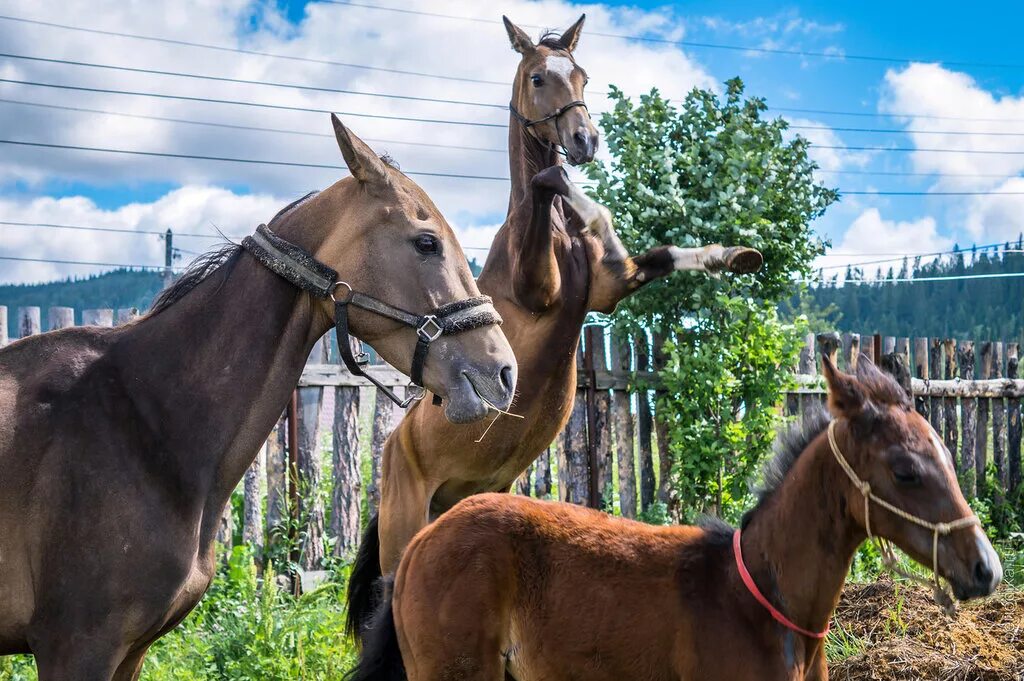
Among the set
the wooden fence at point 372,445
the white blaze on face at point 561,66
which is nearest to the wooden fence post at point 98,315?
the wooden fence at point 372,445

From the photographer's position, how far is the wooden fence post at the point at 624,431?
8.09m

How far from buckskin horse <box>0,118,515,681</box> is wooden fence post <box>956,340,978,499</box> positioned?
967cm

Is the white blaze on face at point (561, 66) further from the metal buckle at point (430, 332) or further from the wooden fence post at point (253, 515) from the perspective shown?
the wooden fence post at point (253, 515)

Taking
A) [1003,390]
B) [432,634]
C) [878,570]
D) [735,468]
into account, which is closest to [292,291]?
[432,634]

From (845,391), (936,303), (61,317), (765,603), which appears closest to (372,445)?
(61,317)

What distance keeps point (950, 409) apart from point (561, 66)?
8314mm

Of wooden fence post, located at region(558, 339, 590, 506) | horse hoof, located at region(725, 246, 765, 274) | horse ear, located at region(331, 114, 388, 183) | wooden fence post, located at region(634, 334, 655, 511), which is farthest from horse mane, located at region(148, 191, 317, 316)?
wooden fence post, located at region(634, 334, 655, 511)

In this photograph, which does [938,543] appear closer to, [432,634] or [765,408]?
[432,634]

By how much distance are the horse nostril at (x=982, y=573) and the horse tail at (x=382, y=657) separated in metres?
2.18

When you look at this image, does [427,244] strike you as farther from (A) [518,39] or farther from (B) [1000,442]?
(B) [1000,442]

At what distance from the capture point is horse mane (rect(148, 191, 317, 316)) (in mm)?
3293

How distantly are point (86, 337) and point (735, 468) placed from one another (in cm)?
562

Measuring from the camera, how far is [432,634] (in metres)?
3.61

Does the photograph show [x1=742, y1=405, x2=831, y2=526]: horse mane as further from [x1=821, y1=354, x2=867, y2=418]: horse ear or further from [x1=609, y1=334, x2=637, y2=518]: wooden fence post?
[x1=609, y1=334, x2=637, y2=518]: wooden fence post
